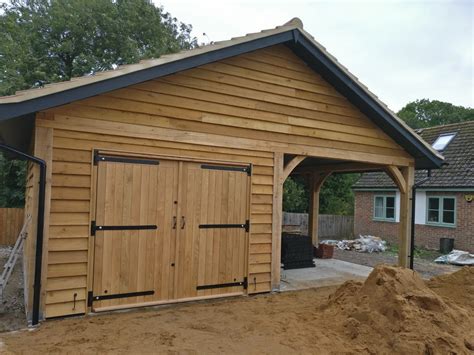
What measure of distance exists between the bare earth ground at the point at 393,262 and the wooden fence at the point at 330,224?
3760 mm

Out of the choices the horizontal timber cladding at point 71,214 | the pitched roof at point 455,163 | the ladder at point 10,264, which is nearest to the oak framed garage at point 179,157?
Answer: the horizontal timber cladding at point 71,214

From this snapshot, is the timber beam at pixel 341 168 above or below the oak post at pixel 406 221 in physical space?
above

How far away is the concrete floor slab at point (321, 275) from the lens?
7.02 m

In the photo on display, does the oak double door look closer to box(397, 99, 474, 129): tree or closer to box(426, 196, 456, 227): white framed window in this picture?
box(426, 196, 456, 227): white framed window

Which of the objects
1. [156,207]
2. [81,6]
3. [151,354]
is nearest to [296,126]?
[156,207]

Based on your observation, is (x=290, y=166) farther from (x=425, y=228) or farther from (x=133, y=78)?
(x=425, y=228)

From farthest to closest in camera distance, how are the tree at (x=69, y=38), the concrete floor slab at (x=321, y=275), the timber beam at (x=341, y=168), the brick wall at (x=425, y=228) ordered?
1. the tree at (x=69, y=38)
2. the brick wall at (x=425, y=228)
3. the timber beam at (x=341, y=168)
4. the concrete floor slab at (x=321, y=275)

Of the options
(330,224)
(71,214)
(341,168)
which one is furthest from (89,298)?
(330,224)

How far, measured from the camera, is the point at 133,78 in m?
4.77

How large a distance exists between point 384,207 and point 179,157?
44.0ft

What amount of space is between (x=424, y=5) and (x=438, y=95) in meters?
38.5

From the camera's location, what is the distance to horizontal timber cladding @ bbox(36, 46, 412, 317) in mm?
4641

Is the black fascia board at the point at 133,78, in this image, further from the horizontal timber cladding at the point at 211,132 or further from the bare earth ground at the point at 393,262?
the bare earth ground at the point at 393,262

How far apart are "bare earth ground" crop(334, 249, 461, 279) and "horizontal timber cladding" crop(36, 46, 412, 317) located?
4.17 m
